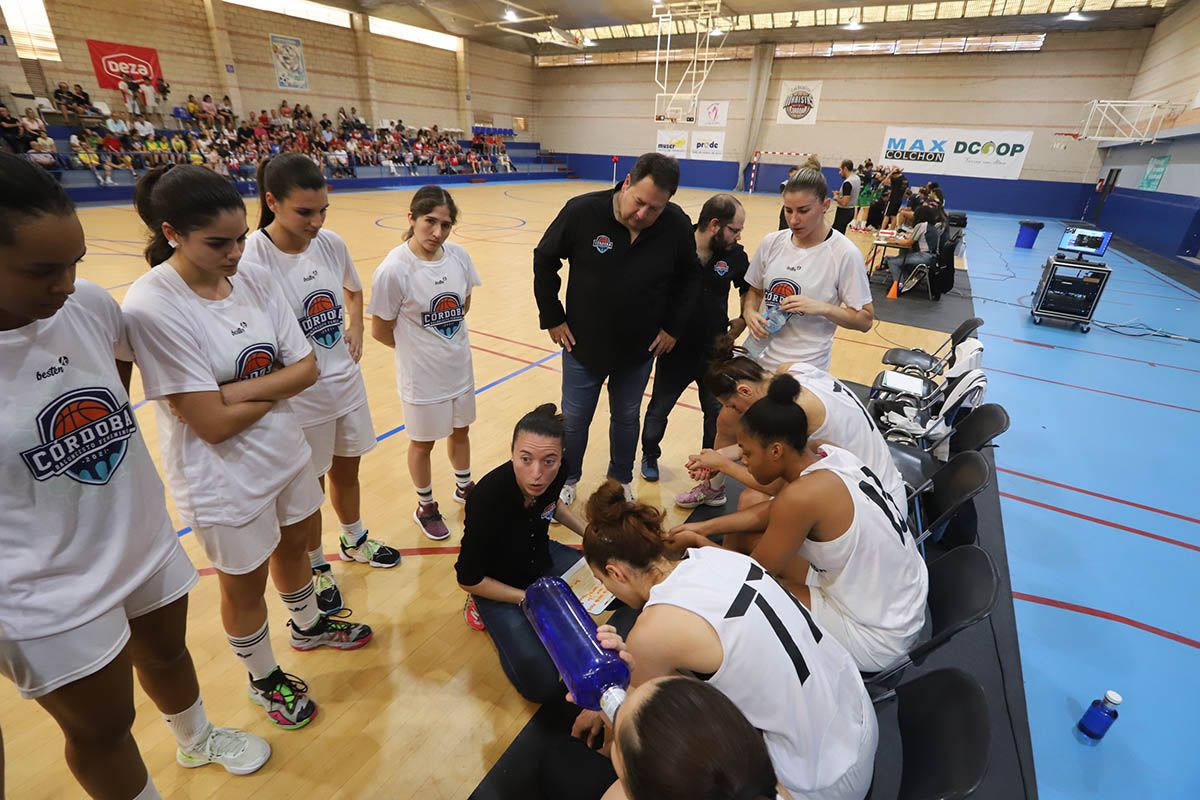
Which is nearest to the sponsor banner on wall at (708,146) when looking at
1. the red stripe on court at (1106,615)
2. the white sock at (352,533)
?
the red stripe on court at (1106,615)

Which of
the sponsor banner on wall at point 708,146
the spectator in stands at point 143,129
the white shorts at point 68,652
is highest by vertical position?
the sponsor banner on wall at point 708,146

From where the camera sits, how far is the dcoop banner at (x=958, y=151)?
19.7 meters

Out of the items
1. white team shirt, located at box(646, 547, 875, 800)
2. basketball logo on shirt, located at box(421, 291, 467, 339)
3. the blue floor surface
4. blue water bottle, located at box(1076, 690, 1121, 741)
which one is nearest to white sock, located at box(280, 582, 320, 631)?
basketball logo on shirt, located at box(421, 291, 467, 339)

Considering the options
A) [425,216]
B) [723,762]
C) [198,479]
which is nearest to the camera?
[723,762]

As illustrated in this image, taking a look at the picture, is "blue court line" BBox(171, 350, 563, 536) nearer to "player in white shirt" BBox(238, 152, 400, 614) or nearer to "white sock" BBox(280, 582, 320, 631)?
"player in white shirt" BBox(238, 152, 400, 614)

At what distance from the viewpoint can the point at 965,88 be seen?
20.0m

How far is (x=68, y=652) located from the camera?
1261mm

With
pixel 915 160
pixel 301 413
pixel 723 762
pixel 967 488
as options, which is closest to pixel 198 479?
pixel 301 413

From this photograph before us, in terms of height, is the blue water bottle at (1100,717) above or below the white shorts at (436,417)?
below

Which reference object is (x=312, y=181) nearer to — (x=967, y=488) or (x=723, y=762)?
(x=723, y=762)

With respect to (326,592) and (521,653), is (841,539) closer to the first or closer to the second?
(521,653)

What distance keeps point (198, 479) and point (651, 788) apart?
62.5 inches

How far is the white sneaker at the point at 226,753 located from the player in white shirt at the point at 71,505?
0.40 meters

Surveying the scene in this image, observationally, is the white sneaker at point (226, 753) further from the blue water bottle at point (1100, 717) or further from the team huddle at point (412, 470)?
the blue water bottle at point (1100, 717)
